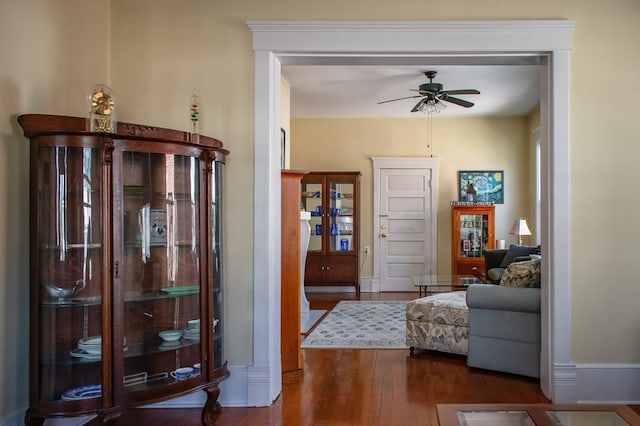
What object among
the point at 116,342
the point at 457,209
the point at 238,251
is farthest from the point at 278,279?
the point at 457,209

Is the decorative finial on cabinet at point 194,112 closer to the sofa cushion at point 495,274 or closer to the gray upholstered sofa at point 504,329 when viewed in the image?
the gray upholstered sofa at point 504,329

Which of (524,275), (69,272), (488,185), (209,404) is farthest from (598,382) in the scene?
(488,185)

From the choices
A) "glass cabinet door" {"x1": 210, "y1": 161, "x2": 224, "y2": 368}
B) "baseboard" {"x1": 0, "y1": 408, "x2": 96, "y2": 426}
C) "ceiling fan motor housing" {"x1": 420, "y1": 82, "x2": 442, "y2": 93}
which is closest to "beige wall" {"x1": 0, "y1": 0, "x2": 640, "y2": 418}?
"glass cabinet door" {"x1": 210, "y1": 161, "x2": 224, "y2": 368}


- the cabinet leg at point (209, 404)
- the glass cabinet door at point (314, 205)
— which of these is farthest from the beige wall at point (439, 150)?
the cabinet leg at point (209, 404)

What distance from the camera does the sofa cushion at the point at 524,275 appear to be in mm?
3678

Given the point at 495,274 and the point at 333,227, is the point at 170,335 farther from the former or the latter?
the point at 333,227

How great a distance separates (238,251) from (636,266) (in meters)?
2.45

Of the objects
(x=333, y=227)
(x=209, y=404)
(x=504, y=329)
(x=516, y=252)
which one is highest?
(x=333, y=227)

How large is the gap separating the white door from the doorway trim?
16.4 feet

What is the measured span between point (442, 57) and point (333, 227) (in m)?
4.97

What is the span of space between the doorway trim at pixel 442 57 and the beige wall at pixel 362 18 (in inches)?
2.4

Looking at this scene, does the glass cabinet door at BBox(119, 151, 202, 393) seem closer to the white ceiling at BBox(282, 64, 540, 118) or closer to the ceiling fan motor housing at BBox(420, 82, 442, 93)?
the white ceiling at BBox(282, 64, 540, 118)

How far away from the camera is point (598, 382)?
3.06m

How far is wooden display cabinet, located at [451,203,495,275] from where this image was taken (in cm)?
771
